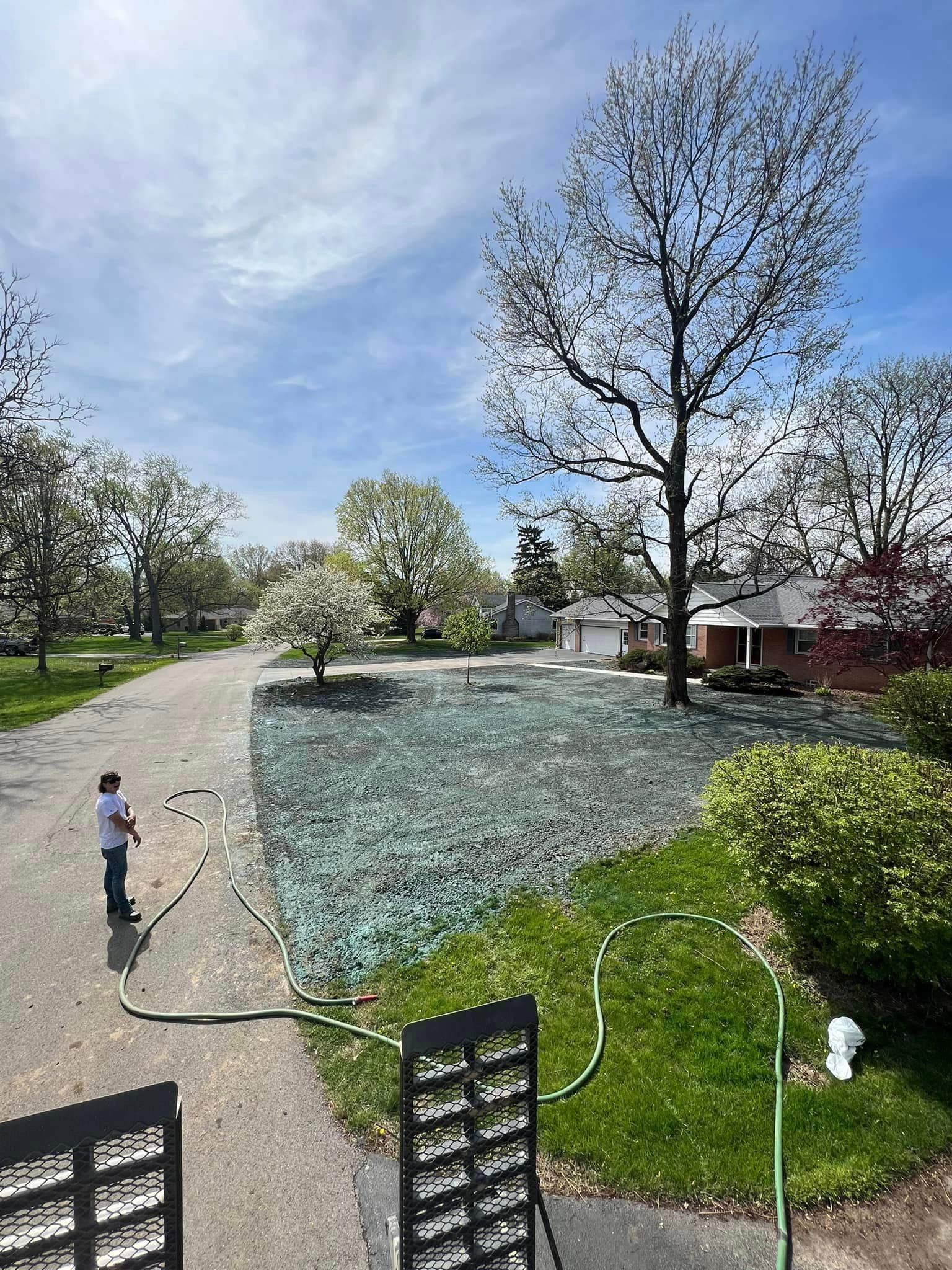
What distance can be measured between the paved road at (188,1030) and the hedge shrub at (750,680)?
1701cm

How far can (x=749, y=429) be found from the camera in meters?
14.0

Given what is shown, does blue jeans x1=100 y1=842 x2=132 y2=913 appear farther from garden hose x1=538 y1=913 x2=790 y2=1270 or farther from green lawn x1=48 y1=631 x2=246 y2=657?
green lawn x1=48 y1=631 x2=246 y2=657

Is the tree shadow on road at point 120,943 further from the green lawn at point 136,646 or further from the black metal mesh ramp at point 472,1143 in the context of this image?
the green lawn at point 136,646

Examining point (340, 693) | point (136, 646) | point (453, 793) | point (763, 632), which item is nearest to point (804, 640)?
point (763, 632)

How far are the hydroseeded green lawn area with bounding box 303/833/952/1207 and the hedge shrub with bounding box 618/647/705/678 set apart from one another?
20004 mm

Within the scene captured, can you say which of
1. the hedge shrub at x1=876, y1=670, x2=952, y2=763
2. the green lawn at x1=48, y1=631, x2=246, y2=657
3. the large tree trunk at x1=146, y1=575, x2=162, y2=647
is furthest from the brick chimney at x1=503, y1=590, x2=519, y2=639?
the hedge shrub at x1=876, y1=670, x2=952, y2=763

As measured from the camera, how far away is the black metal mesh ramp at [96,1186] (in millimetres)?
1387

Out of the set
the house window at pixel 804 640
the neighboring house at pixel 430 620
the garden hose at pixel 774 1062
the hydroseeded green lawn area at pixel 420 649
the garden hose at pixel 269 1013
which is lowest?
the garden hose at pixel 269 1013

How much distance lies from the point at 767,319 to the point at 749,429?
2689 millimetres

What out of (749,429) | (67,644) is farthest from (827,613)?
(67,644)

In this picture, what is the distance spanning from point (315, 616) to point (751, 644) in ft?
59.1

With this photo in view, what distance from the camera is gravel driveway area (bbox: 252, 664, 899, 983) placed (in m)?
5.09

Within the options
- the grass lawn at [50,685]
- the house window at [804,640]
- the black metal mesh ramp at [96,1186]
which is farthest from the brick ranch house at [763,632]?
the grass lawn at [50,685]

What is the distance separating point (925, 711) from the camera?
26.1 ft
